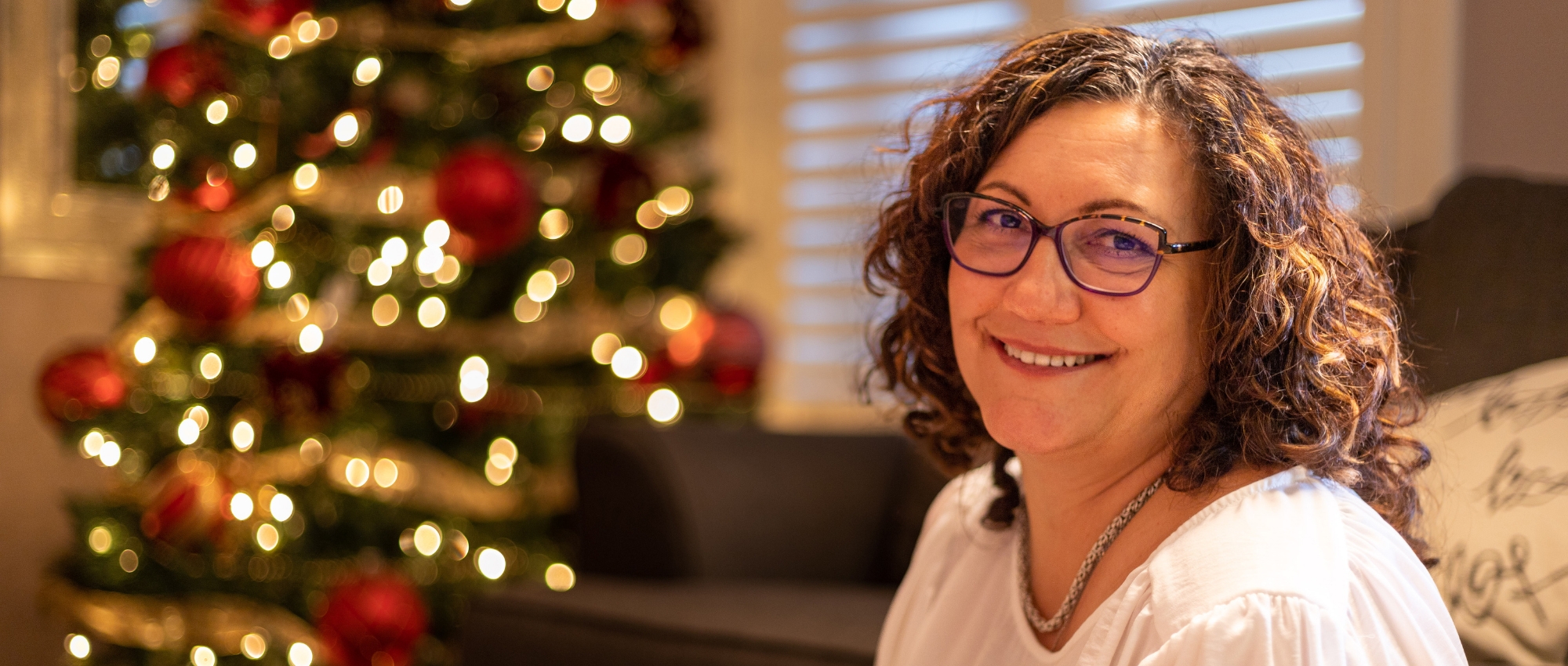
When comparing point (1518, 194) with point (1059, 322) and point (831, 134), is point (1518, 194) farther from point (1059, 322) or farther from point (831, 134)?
point (831, 134)

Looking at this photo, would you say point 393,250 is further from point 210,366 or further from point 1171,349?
point 1171,349

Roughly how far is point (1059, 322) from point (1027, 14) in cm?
190

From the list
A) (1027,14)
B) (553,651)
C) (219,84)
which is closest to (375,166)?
(219,84)

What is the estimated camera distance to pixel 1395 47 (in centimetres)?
214

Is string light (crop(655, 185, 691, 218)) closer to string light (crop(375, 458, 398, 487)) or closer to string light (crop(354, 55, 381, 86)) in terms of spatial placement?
string light (crop(354, 55, 381, 86))

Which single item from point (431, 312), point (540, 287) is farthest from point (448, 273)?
point (540, 287)

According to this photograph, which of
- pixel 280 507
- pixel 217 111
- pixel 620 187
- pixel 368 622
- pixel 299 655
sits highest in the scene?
pixel 217 111

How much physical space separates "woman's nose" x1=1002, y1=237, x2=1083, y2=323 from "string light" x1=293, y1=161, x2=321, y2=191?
6.02ft

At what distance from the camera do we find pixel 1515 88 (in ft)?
6.58

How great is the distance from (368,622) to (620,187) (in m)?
1.03

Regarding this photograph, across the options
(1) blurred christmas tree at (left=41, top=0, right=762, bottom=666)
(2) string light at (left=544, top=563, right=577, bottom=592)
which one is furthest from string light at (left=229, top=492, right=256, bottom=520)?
(2) string light at (left=544, top=563, right=577, bottom=592)

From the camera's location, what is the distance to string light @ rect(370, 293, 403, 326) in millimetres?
2643

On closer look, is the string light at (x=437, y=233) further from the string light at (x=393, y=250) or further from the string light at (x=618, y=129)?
the string light at (x=618, y=129)

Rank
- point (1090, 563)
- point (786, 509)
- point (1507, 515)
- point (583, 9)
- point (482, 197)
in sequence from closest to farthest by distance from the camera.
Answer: point (1090, 563) < point (1507, 515) < point (786, 509) < point (482, 197) < point (583, 9)
